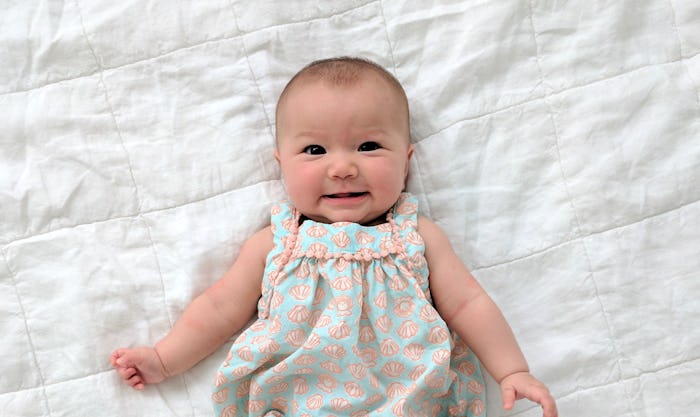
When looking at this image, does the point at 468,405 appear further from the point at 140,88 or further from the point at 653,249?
the point at 140,88

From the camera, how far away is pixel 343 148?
1380mm

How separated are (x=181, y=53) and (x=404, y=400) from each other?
674mm

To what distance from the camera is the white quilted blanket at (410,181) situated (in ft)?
4.69

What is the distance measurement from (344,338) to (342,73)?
0.41 metres

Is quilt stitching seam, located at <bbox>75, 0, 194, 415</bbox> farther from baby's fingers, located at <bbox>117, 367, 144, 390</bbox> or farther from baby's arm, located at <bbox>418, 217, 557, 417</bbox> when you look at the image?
baby's arm, located at <bbox>418, 217, 557, 417</bbox>

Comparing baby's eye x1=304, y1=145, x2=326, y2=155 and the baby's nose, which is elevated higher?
baby's eye x1=304, y1=145, x2=326, y2=155

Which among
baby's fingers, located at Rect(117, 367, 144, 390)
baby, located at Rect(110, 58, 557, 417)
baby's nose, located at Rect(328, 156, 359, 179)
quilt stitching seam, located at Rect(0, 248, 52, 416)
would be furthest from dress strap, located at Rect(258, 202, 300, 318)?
quilt stitching seam, located at Rect(0, 248, 52, 416)

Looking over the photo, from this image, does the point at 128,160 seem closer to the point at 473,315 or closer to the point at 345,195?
the point at 345,195

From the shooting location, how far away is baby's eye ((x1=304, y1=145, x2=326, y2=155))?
1396 millimetres

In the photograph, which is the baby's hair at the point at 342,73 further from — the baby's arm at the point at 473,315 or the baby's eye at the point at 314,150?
the baby's arm at the point at 473,315

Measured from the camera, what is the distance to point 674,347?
4.70ft

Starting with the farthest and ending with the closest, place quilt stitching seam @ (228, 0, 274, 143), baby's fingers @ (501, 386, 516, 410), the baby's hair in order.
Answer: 1. quilt stitching seam @ (228, 0, 274, 143)
2. the baby's hair
3. baby's fingers @ (501, 386, 516, 410)

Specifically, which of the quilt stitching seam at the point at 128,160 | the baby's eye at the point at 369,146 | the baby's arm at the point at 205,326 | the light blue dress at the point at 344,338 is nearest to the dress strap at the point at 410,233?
the light blue dress at the point at 344,338

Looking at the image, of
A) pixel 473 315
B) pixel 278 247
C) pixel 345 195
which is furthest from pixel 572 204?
pixel 278 247
